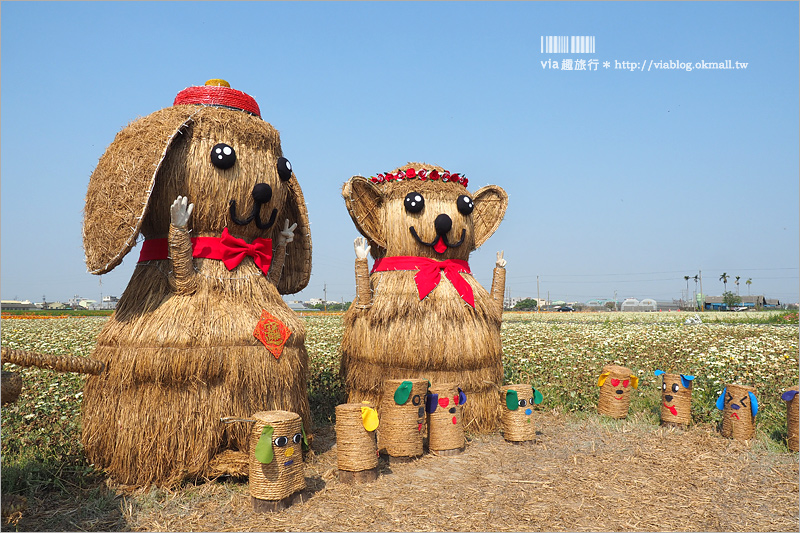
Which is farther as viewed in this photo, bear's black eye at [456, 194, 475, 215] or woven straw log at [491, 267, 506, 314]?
woven straw log at [491, 267, 506, 314]

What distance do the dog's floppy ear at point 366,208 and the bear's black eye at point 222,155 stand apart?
1977mm

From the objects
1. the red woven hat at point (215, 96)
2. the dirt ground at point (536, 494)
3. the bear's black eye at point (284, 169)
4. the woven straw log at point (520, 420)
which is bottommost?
the dirt ground at point (536, 494)

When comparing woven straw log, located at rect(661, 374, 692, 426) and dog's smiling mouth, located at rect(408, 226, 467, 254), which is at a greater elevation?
dog's smiling mouth, located at rect(408, 226, 467, 254)

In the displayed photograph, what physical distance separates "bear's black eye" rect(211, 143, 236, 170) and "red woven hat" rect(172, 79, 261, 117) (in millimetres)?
656

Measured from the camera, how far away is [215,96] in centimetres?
553

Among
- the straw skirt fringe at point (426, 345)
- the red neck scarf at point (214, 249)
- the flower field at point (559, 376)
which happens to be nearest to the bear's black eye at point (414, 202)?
the straw skirt fringe at point (426, 345)

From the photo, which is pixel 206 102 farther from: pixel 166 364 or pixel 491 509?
pixel 491 509

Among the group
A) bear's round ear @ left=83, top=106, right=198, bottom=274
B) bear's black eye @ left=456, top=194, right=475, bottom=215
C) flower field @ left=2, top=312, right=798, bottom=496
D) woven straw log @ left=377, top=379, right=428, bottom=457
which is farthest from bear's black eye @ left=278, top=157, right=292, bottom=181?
flower field @ left=2, top=312, right=798, bottom=496

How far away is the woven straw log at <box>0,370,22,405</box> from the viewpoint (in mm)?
3725

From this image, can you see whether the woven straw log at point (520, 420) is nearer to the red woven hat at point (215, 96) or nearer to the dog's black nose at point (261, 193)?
the dog's black nose at point (261, 193)

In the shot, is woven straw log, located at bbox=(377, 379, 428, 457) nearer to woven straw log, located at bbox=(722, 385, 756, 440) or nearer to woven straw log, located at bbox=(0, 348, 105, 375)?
woven straw log, located at bbox=(0, 348, 105, 375)

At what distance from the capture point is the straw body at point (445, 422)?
5.90m

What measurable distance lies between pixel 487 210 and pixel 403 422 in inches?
136

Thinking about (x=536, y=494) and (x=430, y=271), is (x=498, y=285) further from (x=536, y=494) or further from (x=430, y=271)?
(x=536, y=494)
